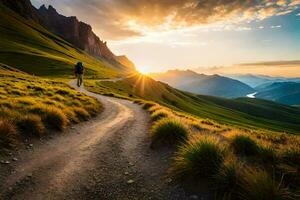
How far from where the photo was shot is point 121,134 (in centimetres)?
1422

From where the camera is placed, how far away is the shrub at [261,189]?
5645mm

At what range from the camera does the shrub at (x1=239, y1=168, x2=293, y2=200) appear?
Result: 5.64m

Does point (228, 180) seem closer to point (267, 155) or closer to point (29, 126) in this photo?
point (267, 155)

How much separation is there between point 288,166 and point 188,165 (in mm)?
3296

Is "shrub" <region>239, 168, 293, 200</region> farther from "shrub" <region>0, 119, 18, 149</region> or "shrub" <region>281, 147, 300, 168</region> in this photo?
"shrub" <region>0, 119, 18, 149</region>


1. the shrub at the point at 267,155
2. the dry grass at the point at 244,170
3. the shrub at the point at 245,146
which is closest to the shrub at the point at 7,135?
the dry grass at the point at 244,170

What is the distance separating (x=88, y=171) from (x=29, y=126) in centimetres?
487

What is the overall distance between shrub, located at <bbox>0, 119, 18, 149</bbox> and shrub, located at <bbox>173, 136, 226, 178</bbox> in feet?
22.7

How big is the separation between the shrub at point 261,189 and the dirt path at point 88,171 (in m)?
1.73

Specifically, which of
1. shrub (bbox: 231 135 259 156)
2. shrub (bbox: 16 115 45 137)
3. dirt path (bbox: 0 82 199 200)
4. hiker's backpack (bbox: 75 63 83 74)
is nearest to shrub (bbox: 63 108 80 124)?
dirt path (bbox: 0 82 199 200)

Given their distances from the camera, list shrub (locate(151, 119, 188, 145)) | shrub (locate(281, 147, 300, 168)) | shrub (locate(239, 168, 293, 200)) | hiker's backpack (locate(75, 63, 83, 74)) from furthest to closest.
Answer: hiker's backpack (locate(75, 63, 83, 74)), shrub (locate(151, 119, 188, 145)), shrub (locate(281, 147, 300, 168)), shrub (locate(239, 168, 293, 200))

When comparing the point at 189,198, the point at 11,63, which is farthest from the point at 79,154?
the point at 11,63

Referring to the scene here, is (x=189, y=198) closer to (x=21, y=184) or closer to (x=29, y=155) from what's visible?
(x=21, y=184)

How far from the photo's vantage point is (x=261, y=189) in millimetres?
5754
